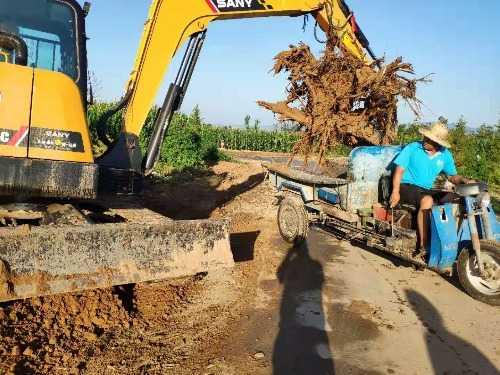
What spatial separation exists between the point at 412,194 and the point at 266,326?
2.73 metres

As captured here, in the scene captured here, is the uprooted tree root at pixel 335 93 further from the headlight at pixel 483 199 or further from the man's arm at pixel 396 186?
the headlight at pixel 483 199

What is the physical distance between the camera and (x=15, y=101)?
365cm

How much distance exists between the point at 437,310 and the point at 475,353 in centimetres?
89

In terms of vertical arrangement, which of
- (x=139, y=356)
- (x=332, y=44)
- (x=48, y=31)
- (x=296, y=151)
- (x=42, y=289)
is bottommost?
(x=139, y=356)

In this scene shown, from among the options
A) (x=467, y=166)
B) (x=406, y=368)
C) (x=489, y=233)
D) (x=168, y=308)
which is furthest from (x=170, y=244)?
(x=467, y=166)

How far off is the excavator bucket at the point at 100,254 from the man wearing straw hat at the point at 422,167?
259 cm

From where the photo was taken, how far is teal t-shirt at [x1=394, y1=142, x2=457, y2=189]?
572 cm

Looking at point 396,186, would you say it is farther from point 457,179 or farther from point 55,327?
point 55,327

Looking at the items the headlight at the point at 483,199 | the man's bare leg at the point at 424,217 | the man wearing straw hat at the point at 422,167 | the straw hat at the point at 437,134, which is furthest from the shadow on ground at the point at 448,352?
the straw hat at the point at 437,134

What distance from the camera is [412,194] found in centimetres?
560

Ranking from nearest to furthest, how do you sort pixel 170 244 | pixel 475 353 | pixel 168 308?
pixel 475 353 < pixel 170 244 < pixel 168 308

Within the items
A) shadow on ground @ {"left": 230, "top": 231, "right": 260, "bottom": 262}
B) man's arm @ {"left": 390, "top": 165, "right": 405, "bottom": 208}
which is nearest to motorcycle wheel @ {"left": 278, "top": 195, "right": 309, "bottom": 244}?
shadow on ground @ {"left": 230, "top": 231, "right": 260, "bottom": 262}

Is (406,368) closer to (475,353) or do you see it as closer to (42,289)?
(475,353)

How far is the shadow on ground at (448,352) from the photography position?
3.39 metres
